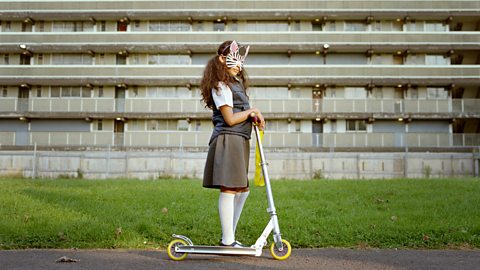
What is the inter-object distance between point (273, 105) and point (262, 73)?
96.4 inches

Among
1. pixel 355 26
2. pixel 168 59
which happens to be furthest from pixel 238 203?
pixel 355 26

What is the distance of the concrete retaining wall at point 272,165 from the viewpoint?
38094 mm

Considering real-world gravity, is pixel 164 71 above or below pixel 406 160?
above

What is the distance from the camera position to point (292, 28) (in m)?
47.7

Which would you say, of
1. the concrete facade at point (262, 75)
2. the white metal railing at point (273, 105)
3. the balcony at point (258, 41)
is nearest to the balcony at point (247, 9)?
the concrete facade at point (262, 75)

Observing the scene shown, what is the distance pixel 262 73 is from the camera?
45250mm

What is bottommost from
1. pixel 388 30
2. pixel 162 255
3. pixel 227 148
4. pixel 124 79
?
pixel 162 255

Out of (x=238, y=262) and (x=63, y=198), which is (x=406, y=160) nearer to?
(x=63, y=198)

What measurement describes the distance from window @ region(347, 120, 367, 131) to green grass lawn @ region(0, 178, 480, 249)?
30.7m

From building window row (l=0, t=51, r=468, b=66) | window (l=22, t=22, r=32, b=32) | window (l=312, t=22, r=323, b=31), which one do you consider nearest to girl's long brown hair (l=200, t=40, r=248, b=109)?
building window row (l=0, t=51, r=468, b=66)

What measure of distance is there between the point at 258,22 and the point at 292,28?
260 centimetres

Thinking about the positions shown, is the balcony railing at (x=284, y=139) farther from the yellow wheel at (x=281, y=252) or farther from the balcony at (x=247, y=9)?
the yellow wheel at (x=281, y=252)

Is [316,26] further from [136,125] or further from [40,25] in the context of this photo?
[40,25]

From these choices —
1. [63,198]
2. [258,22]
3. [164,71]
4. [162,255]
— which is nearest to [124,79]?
[164,71]
